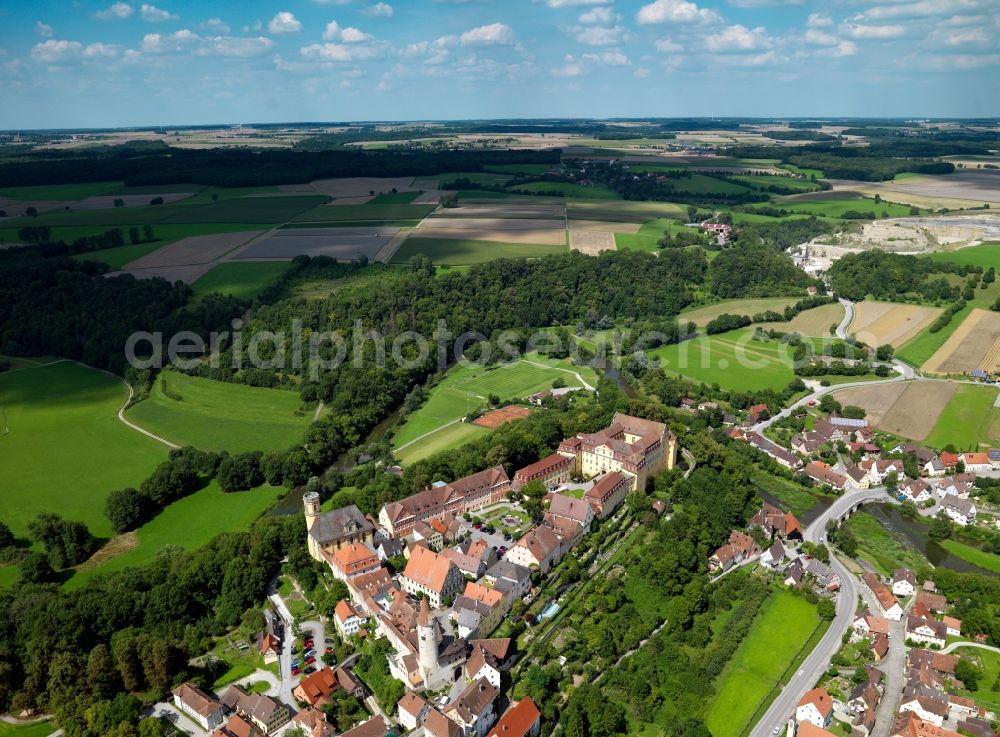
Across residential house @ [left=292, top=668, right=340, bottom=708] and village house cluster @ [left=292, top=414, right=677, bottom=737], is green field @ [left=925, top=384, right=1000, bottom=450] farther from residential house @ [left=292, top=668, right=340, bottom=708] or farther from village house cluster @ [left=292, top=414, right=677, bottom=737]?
residential house @ [left=292, top=668, right=340, bottom=708]

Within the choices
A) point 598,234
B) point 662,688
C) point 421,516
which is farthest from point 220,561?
point 598,234

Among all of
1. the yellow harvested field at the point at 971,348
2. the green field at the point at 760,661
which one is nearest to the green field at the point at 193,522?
the green field at the point at 760,661

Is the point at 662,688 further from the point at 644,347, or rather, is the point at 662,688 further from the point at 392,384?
the point at 644,347

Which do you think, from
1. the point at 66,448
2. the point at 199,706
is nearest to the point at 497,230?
the point at 66,448

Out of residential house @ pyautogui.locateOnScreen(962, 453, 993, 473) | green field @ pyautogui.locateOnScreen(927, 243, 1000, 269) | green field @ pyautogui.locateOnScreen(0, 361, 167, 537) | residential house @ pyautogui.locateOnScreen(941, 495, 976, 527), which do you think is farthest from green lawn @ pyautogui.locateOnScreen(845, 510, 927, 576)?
green field @ pyautogui.locateOnScreen(927, 243, 1000, 269)

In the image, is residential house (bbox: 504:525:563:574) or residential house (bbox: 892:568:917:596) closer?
residential house (bbox: 504:525:563:574)

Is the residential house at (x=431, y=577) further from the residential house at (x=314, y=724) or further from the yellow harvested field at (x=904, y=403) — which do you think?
the yellow harvested field at (x=904, y=403)
